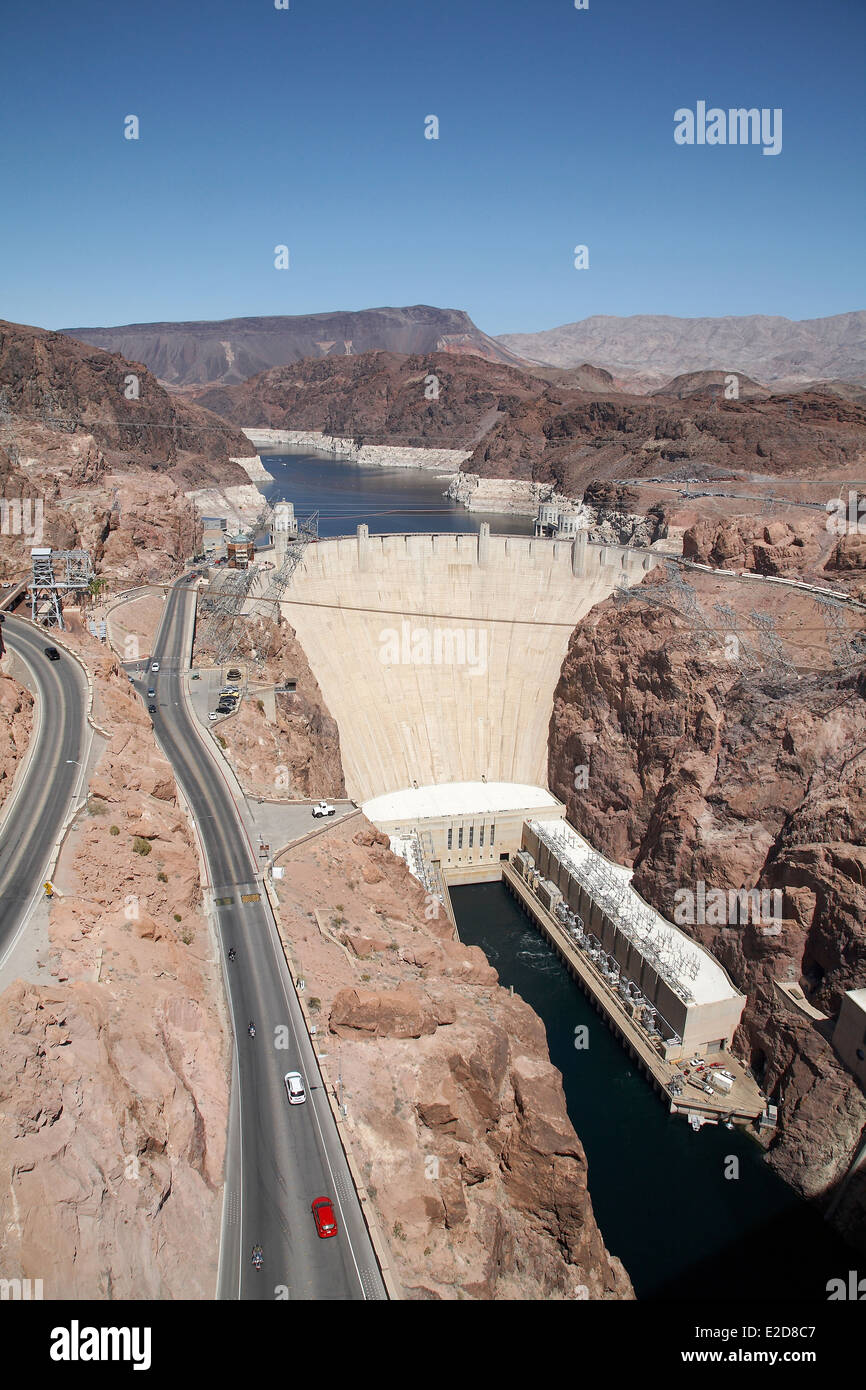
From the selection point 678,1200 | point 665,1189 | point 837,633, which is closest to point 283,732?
point 665,1189

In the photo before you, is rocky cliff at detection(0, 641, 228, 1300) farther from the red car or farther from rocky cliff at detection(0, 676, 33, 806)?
rocky cliff at detection(0, 676, 33, 806)

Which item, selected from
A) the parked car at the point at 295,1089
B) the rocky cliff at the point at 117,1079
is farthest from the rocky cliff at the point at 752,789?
the rocky cliff at the point at 117,1079

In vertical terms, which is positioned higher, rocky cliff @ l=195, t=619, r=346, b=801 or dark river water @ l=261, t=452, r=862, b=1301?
rocky cliff @ l=195, t=619, r=346, b=801

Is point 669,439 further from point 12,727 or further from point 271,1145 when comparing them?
point 271,1145

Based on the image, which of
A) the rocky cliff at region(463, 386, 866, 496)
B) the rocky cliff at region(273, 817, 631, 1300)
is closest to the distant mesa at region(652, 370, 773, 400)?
the rocky cliff at region(463, 386, 866, 496)

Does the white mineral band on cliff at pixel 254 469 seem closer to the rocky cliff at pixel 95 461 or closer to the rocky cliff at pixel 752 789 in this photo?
the rocky cliff at pixel 95 461
